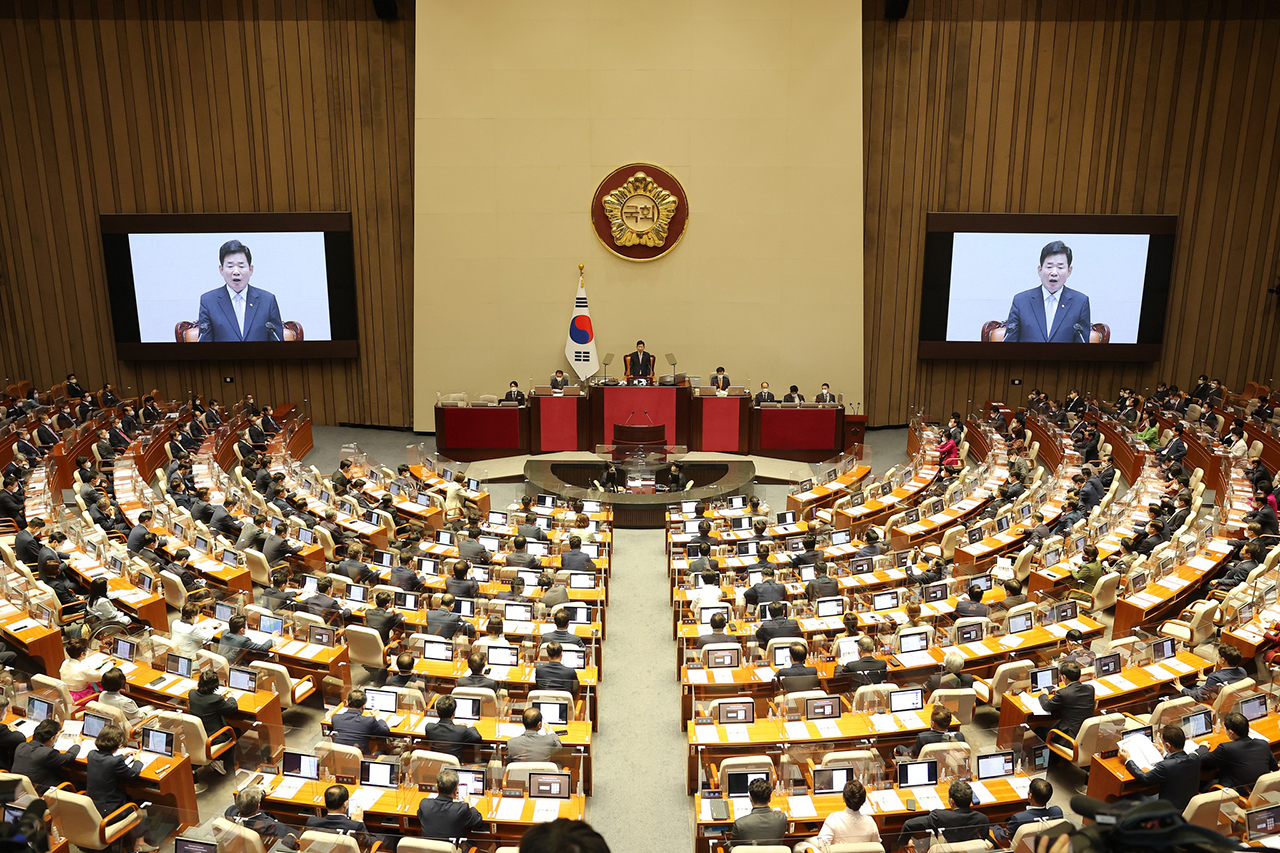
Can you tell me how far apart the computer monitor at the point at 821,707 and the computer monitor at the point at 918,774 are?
1126 mm

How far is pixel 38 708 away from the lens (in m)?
8.33

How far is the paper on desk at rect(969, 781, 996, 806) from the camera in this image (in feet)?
24.1

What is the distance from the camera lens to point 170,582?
1145 cm

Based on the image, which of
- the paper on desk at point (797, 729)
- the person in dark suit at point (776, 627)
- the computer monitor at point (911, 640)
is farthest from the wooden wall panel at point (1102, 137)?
the paper on desk at point (797, 729)

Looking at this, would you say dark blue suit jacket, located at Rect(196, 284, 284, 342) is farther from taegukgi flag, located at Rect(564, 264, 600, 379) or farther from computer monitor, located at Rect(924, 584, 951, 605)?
computer monitor, located at Rect(924, 584, 951, 605)

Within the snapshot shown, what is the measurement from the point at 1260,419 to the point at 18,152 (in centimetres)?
2964

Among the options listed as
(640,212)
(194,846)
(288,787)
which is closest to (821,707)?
(288,787)

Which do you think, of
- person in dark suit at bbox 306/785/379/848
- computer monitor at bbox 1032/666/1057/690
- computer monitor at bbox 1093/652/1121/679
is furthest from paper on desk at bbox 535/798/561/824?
computer monitor at bbox 1093/652/1121/679

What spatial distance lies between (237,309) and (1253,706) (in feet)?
75.0

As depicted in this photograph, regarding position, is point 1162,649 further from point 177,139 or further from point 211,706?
point 177,139

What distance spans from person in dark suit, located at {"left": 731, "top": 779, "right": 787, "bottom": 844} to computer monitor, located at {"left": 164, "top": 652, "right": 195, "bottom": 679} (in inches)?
232

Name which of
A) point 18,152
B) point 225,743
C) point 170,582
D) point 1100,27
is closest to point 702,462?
point 170,582

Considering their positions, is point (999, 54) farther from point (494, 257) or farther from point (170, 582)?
point (170, 582)

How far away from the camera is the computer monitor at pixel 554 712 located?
8.65 m
